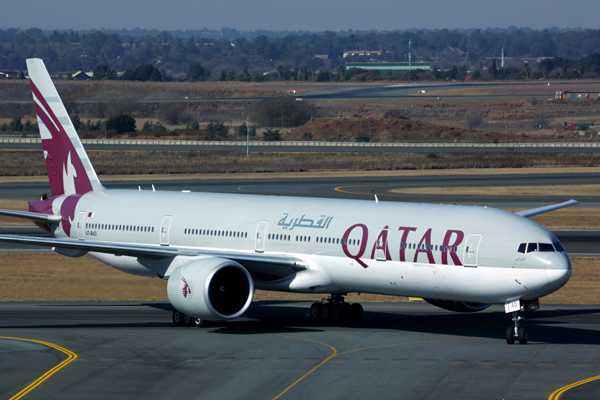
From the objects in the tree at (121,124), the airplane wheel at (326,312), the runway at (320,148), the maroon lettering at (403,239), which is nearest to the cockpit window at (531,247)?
the maroon lettering at (403,239)

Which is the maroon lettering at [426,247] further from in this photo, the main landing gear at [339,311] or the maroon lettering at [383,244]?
the main landing gear at [339,311]

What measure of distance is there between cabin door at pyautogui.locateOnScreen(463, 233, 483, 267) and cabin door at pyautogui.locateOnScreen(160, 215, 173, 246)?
46.7ft

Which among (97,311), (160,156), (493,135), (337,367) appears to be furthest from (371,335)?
(493,135)

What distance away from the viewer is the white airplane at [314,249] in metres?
30.6

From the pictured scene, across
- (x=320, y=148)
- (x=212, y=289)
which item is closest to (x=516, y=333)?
(x=212, y=289)

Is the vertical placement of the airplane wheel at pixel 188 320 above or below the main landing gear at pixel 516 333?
below

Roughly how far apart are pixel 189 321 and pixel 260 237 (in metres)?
4.51

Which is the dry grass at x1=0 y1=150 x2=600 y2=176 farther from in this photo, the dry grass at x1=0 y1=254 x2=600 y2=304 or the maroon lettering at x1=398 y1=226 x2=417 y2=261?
the maroon lettering at x1=398 y1=226 x2=417 y2=261

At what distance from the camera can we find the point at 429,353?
30.6 meters

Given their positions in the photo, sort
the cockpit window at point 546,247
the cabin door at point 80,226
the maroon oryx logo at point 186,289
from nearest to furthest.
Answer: the cockpit window at point 546,247 → the maroon oryx logo at point 186,289 → the cabin door at point 80,226

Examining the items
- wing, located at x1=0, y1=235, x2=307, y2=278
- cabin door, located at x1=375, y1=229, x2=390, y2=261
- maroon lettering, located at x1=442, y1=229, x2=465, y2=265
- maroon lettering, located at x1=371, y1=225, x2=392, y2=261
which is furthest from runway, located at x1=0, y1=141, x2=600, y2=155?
maroon lettering, located at x1=442, y1=229, x2=465, y2=265

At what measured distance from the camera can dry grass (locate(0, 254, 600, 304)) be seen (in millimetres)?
39562

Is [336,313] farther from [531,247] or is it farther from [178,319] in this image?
[531,247]

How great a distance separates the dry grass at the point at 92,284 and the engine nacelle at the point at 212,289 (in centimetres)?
593
